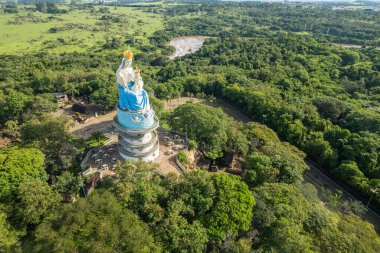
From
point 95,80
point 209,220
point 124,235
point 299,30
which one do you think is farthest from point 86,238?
point 299,30

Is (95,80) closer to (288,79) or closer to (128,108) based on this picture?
(128,108)

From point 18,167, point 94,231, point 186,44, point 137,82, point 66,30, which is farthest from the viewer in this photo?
point 186,44

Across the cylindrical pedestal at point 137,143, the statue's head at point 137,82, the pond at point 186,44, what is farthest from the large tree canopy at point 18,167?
the pond at point 186,44

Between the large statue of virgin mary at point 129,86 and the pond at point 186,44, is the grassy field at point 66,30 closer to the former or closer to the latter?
the pond at point 186,44

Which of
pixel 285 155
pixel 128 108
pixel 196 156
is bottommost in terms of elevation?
pixel 196 156

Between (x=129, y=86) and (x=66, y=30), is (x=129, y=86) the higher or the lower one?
the higher one

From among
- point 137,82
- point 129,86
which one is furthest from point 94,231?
point 137,82

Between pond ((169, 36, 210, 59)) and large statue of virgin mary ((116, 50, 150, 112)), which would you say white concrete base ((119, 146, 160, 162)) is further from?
pond ((169, 36, 210, 59))

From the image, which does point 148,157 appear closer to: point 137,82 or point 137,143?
point 137,143
